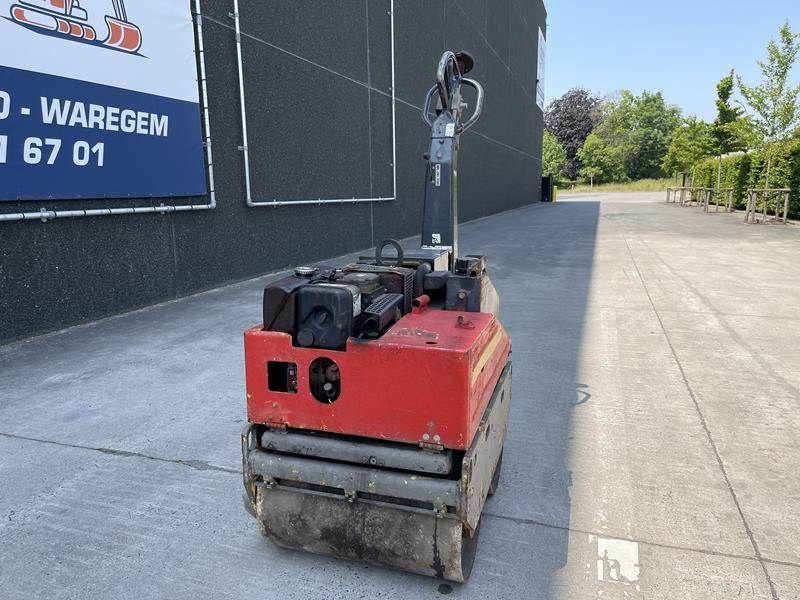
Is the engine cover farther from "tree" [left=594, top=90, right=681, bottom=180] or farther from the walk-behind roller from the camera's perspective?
"tree" [left=594, top=90, right=681, bottom=180]

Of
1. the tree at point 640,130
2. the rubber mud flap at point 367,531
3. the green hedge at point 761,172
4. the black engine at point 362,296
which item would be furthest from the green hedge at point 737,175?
the tree at point 640,130

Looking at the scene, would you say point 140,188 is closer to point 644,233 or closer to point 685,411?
point 685,411

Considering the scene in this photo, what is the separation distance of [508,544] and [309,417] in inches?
40.3

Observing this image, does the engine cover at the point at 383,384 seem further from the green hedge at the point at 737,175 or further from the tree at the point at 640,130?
the tree at the point at 640,130

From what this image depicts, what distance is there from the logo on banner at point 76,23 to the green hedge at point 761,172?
63.8 ft

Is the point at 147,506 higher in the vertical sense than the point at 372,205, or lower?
lower

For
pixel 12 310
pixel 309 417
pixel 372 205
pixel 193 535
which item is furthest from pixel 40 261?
pixel 372 205

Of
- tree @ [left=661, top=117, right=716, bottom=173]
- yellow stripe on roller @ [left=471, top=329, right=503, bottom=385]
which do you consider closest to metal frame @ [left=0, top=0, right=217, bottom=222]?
yellow stripe on roller @ [left=471, top=329, right=503, bottom=385]

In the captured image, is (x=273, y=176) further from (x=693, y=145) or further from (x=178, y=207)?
(x=693, y=145)

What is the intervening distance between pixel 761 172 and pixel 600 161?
52179mm

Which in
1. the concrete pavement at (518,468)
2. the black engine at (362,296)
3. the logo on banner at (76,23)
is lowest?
the concrete pavement at (518,468)

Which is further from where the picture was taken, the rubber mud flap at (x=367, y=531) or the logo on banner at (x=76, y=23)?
the logo on banner at (x=76, y=23)

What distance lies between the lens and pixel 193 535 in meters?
2.38

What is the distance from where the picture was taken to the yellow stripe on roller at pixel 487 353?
1.99 meters
